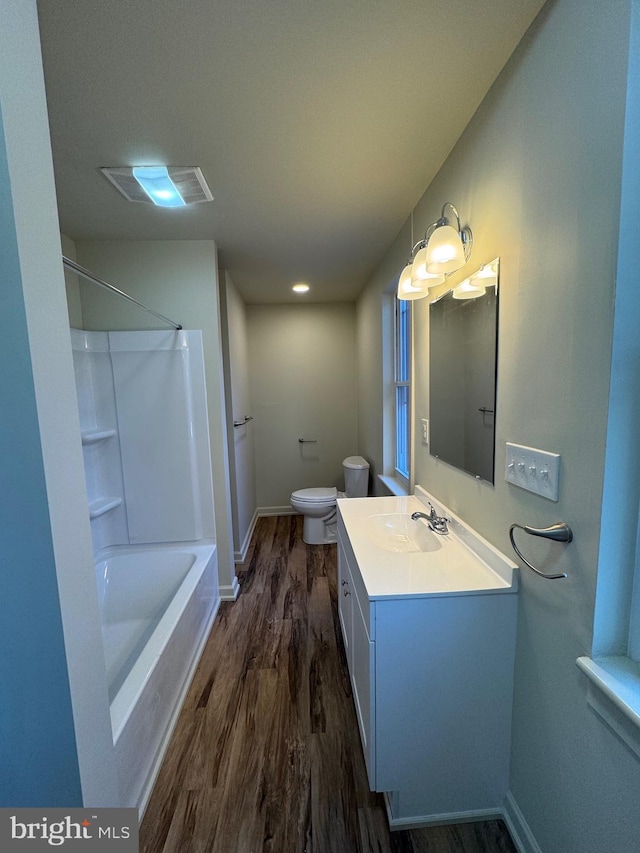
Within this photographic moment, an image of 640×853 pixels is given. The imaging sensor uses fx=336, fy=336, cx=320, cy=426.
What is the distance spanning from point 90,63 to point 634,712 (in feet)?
6.87

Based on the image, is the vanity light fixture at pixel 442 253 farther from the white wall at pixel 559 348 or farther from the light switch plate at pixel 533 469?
the light switch plate at pixel 533 469

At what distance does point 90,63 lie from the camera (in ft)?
3.21

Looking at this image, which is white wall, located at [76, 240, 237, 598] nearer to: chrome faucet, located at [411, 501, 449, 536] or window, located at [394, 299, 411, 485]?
window, located at [394, 299, 411, 485]

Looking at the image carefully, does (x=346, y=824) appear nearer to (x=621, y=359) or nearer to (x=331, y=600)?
(x=331, y=600)

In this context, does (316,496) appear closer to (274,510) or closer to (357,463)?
(357,463)

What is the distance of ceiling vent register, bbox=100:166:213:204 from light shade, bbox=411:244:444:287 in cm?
102

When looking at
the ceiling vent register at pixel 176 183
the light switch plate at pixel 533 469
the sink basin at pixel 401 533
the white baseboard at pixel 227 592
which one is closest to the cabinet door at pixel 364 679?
the sink basin at pixel 401 533

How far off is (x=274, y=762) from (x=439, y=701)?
0.76m

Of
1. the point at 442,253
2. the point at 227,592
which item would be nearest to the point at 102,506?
the point at 227,592

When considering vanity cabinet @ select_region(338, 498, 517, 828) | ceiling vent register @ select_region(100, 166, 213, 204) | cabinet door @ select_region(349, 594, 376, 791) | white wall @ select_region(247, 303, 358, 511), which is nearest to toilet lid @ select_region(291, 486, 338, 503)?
white wall @ select_region(247, 303, 358, 511)

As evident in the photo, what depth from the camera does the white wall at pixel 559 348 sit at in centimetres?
72

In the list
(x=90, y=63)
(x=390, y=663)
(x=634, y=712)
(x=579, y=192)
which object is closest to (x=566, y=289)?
(x=579, y=192)

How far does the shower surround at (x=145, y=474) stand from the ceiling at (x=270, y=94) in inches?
30.9

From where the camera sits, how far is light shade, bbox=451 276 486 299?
1.19 m
